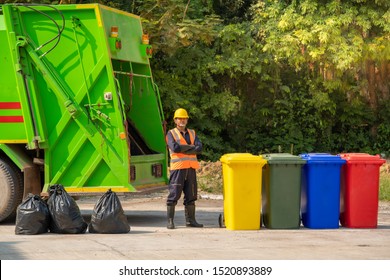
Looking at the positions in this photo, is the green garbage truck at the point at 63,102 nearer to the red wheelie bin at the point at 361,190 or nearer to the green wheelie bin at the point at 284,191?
the green wheelie bin at the point at 284,191

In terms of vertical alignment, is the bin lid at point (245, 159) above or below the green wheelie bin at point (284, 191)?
above

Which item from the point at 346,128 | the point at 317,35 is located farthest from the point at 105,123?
the point at 346,128

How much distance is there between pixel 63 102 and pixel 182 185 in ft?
6.34

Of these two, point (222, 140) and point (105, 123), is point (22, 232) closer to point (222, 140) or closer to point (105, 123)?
point (105, 123)

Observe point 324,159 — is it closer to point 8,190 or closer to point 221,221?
point 221,221

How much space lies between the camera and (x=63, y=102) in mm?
13039

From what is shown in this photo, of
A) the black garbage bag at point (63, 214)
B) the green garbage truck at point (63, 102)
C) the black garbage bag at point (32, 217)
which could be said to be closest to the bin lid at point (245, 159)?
the green garbage truck at point (63, 102)

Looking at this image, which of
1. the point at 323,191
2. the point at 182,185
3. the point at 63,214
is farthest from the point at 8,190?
the point at 323,191

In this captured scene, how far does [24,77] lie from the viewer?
13.0 m

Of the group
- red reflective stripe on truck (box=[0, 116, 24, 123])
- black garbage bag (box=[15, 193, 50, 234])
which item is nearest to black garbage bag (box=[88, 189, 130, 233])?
black garbage bag (box=[15, 193, 50, 234])

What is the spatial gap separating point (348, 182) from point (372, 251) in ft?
7.76

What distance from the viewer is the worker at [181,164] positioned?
42.0 feet

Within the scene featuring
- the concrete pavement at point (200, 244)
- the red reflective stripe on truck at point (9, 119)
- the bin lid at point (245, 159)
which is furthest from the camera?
the red reflective stripe on truck at point (9, 119)

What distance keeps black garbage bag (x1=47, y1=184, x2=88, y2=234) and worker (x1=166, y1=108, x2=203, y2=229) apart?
4.18 feet
